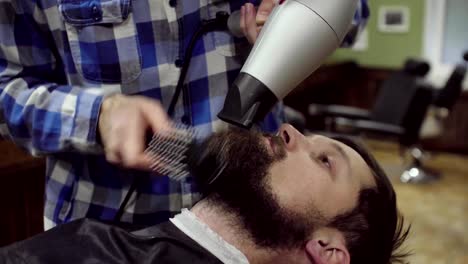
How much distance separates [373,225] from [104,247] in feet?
1.60

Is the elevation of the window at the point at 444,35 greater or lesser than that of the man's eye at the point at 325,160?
lesser

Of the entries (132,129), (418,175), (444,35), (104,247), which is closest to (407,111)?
(418,175)

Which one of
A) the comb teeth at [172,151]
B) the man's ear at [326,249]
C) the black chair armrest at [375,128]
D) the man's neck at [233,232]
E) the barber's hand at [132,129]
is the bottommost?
the black chair armrest at [375,128]

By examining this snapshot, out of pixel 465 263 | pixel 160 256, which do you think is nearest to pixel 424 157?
pixel 465 263

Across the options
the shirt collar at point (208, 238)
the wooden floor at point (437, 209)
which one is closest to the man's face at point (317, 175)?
the shirt collar at point (208, 238)

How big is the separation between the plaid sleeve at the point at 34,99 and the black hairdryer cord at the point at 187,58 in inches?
4.9

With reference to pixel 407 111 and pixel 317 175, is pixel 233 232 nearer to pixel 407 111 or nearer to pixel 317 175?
pixel 317 175

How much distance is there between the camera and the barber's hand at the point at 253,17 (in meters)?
0.92

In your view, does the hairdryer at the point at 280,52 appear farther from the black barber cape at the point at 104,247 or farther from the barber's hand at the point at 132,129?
the black barber cape at the point at 104,247

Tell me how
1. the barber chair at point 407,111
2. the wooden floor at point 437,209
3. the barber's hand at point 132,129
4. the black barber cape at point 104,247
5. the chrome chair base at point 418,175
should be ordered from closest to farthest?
the barber's hand at point 132,129
the black barber cape at point 104,247
the wooden floor at point 437,209
the barber chair at point 407,111
the chrome chair base at point 418,175

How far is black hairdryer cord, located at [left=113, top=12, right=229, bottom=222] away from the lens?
38.3 inches

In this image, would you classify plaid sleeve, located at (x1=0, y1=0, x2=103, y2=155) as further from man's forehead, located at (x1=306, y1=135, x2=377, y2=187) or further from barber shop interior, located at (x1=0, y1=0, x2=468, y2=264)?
man's forehead, located at (x1=306, y1=135, x2=377, y2=187)

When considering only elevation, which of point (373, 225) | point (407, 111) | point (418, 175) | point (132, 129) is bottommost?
Answer: point (418, 175)

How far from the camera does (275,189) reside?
0.99 meters
